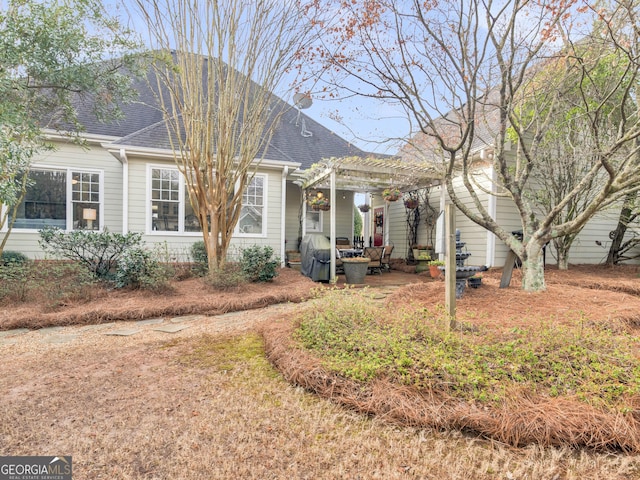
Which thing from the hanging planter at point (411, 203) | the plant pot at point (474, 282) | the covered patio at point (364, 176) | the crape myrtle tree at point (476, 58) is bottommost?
the plant pot at point (474, 282)

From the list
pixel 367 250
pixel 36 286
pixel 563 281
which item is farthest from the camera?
pixel 367 250

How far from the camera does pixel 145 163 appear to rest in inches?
319

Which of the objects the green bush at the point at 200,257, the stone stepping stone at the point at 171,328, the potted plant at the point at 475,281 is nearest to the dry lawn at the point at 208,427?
the stone stepping stone at the point at 171,328

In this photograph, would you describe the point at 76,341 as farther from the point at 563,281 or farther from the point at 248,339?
the point at 563,281

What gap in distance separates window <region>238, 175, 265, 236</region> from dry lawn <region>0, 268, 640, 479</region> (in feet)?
18.4

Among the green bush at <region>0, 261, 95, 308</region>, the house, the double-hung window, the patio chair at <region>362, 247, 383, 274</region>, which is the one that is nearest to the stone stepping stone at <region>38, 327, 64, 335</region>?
the green bush at <region>0, 261, 95, 308</region>

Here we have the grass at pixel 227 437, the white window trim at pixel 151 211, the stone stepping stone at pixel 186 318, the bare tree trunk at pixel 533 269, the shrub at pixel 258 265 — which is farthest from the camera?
the white window trim at pixel 151 211

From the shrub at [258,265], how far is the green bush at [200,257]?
45.7 inches

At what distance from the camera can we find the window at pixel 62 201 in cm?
805

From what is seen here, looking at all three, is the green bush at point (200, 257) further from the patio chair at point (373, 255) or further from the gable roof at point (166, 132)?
the patio chair at point (373, 255)

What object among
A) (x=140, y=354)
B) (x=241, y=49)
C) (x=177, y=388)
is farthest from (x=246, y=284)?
(x=241, y=49)

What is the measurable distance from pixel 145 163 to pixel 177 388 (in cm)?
718

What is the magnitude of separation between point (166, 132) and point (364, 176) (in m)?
5.41

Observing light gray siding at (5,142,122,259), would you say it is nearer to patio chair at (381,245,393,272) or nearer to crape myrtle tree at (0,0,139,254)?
crape myrtle tree at (0,0,139,254)
